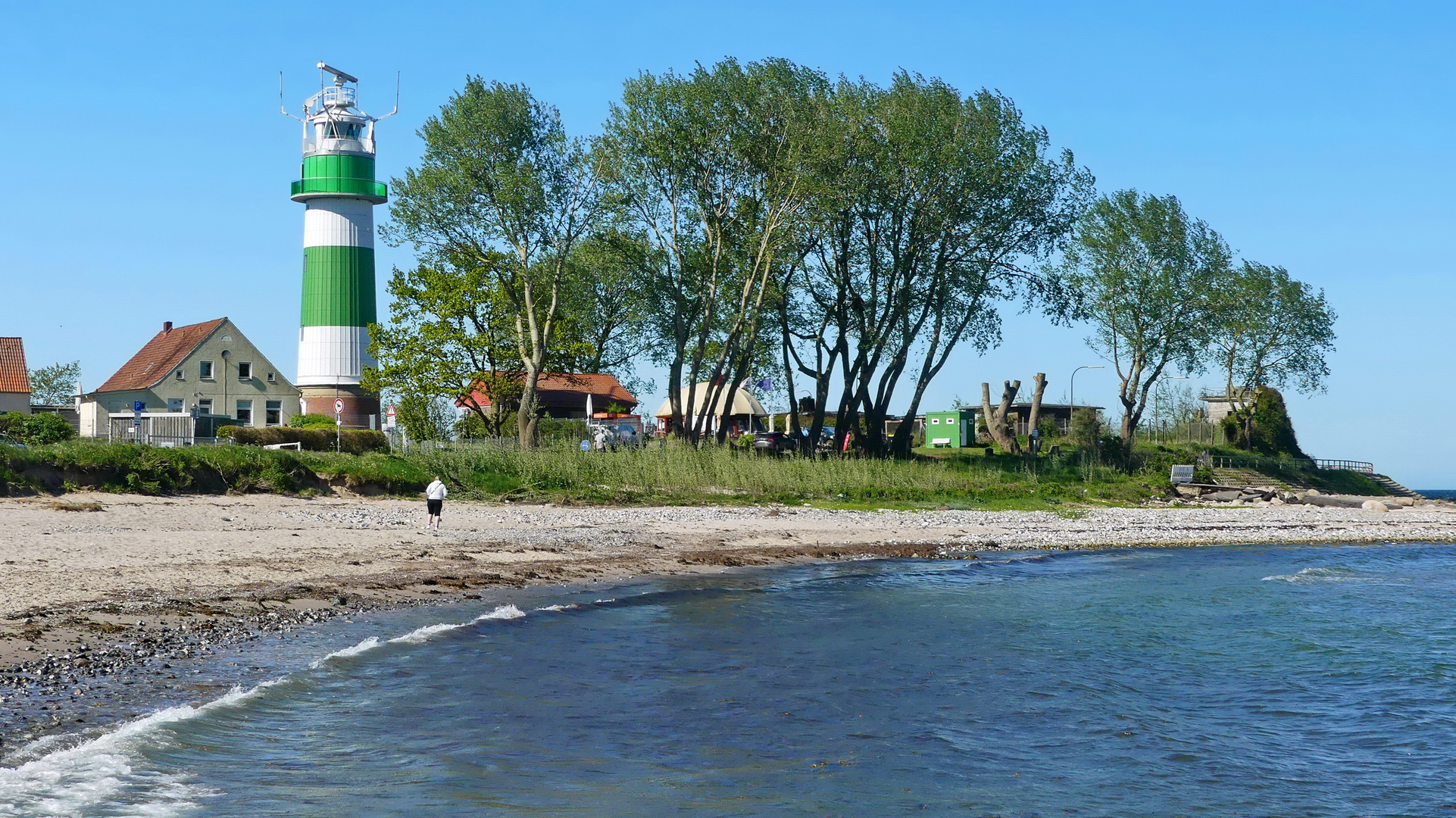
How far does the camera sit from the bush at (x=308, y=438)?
40.1 m

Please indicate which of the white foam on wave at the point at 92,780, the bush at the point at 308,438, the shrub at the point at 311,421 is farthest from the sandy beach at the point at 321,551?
the shrub at the point at 311,421

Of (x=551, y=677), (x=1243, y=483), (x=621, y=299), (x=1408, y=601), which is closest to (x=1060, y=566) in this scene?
(x=1408, y=601)

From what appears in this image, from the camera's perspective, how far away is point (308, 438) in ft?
133

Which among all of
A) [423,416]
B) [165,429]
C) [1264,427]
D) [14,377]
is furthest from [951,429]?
[14,377]

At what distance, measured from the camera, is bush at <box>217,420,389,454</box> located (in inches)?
1580

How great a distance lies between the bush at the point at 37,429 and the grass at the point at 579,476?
4013 mm

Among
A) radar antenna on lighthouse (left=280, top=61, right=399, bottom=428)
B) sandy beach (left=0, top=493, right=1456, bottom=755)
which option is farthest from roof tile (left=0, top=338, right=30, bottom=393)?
sandy beach (left=0, top=493, right=1456, bottom=755)

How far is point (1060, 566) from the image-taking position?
74.8 feet

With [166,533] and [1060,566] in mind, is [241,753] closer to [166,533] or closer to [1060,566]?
[166,533]

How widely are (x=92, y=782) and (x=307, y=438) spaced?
35.2 metres

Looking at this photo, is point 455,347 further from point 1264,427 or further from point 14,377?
Result: point 1264,427

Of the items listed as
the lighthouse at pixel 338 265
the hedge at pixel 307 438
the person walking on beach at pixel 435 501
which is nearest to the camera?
the person walking on beach at pixel 435 501

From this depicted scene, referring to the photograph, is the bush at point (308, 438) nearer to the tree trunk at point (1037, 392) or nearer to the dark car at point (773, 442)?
the dark car at point (773, 442)

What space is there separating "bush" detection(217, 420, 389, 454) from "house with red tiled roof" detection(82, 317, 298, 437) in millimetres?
19133
